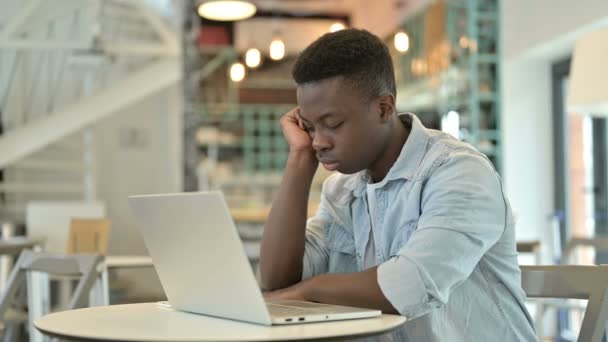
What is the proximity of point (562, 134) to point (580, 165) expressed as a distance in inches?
15.6

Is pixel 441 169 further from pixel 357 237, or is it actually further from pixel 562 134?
pixel 562 134

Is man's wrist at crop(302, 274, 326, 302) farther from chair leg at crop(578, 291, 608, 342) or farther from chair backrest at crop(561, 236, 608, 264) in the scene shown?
chair backrest at crop(561, 236, 608, 264)

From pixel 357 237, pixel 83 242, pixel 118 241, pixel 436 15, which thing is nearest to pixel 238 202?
pixel 118 241

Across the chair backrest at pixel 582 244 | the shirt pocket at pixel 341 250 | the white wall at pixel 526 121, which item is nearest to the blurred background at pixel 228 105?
the white wall at pixel 526 121

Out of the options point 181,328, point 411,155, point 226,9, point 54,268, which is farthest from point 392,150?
point 226,9

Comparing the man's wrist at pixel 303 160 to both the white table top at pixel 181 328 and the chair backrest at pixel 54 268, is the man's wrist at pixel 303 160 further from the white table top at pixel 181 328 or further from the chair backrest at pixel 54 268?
the chair backrest at pixel 54 268

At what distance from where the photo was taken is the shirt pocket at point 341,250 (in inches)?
72.9

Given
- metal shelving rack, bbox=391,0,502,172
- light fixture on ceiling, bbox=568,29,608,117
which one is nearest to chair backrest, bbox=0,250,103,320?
light fixture on ceiling, bbox=568,29,608,117

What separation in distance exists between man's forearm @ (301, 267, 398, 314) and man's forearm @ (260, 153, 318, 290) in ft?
0.72

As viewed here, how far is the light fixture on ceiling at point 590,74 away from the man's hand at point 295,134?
198 centimetres

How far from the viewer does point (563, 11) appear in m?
5.98

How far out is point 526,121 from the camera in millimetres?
7047

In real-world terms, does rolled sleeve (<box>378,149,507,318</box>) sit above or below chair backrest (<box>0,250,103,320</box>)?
above

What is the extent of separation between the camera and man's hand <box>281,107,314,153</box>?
1810 millimetres
